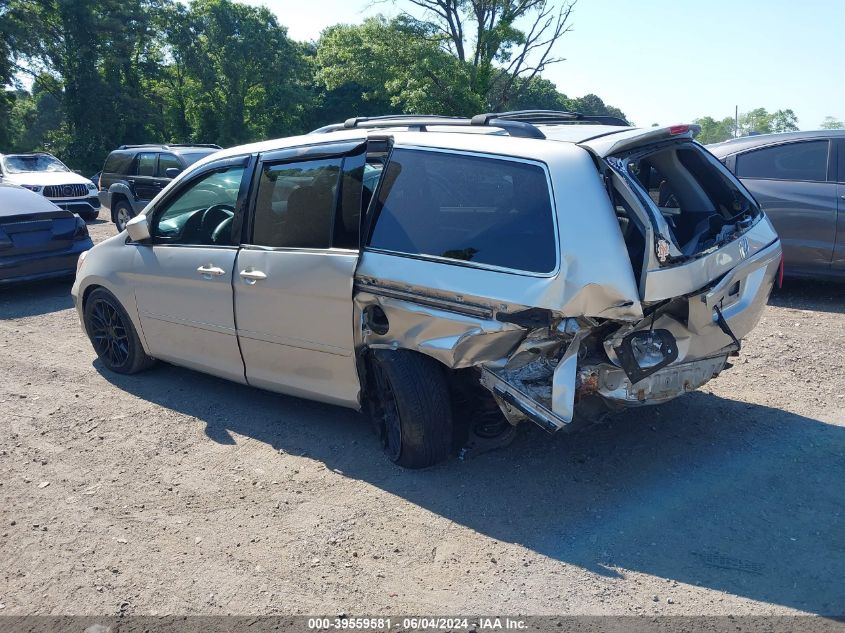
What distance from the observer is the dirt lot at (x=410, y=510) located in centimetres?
331

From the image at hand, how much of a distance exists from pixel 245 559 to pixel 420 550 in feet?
2.81

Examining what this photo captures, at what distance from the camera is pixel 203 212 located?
539cm

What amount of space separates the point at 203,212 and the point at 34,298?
552cm

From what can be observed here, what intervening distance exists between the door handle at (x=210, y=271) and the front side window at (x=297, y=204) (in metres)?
0.33

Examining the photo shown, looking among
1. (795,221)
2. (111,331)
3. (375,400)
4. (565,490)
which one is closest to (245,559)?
(375,400)

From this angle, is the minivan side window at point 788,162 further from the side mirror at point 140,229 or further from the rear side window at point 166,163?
the rear side window at point 166,163

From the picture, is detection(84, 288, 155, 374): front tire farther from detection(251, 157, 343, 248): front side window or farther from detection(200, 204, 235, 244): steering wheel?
detection(251, 157, 343, 248): front side window

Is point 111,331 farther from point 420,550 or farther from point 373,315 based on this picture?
point 420,550

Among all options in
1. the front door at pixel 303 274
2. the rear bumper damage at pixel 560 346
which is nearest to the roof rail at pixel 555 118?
the front door at pixel 303 274

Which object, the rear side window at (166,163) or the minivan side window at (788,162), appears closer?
the minivan side window at (788,162)

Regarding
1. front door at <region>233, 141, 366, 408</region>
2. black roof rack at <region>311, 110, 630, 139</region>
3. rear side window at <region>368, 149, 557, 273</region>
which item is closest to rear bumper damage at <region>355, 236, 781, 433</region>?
rear side window at <region>368, 149, 557, 273</region>

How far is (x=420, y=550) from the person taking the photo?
3.65 meters

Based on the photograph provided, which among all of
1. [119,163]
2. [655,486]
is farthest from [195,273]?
[119,163]

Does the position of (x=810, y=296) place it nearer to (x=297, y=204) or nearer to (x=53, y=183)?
(x=297, y=204)
